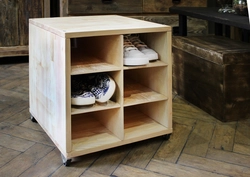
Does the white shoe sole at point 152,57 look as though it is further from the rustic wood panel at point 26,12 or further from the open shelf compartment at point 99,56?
the rustic wood panel at point 26,12

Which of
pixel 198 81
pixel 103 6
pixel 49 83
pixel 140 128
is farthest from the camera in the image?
pixel 103 6

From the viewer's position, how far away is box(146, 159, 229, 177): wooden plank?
44.3 inches

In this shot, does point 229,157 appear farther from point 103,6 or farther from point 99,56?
point 103,6

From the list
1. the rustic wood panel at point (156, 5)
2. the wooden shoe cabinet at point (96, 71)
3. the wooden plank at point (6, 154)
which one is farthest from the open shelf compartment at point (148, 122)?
the rustic wood panel at point (156, 5)

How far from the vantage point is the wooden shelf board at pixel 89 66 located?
1.14 metres

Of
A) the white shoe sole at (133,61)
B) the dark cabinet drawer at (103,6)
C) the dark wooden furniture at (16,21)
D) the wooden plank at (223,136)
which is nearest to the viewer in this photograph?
the white shoe sole at (133,61)

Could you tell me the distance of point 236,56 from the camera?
149 cm

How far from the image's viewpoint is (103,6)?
2.43 m

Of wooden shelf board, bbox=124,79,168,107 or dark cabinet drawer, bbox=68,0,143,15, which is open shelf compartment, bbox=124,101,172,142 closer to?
wooden shelf board, bbox=124,79,168,107

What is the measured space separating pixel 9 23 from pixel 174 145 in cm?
165

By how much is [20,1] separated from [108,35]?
1519mm

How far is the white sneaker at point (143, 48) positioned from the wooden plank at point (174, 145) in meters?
0.32

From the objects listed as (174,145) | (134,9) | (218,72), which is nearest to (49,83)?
(174,145)

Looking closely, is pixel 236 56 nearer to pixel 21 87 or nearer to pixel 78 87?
pixel 78 87
